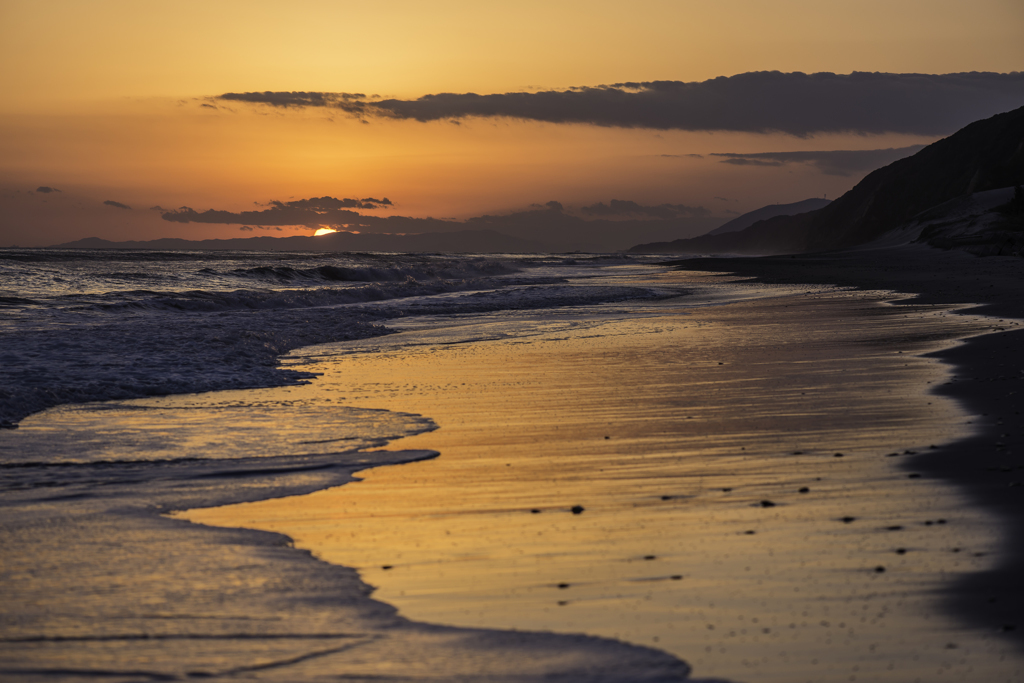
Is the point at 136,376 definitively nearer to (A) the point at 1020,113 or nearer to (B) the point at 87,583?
(B) the point at 87,583

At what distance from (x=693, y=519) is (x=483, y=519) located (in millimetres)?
1134

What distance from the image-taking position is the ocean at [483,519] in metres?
3.11

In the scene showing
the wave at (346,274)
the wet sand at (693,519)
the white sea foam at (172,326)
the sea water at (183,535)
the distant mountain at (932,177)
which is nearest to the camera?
the sea water at (183,535)

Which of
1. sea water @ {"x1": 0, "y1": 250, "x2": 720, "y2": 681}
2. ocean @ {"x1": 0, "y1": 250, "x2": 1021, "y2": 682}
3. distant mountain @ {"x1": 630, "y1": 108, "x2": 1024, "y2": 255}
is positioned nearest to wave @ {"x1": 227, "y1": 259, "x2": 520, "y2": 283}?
sea water @ {"x1": 0, "y1": 250, "x2": 720, "y2": 681}

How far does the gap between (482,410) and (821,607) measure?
16.4 ft

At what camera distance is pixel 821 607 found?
335 centimetres

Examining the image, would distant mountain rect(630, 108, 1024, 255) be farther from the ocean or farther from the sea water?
the sea water

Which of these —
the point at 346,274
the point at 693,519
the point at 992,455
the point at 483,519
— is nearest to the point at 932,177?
the point at 346,274

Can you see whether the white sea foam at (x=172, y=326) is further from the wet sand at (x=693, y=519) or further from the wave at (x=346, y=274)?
the wave at (x=346, y=274)

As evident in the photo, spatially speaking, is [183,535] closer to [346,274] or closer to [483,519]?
[483,519]

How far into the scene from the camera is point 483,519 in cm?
473

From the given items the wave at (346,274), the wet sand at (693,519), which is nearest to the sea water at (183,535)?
the wet sand at (693,519)

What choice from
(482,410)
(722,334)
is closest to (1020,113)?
(722,334)

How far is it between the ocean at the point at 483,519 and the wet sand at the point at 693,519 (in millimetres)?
20
